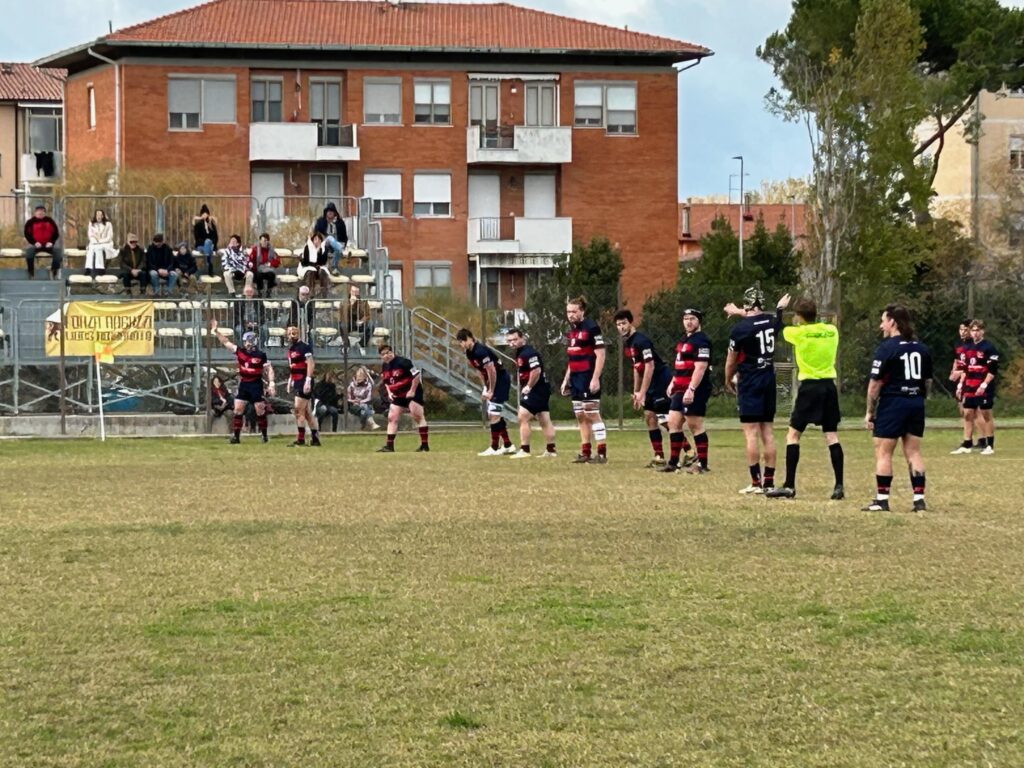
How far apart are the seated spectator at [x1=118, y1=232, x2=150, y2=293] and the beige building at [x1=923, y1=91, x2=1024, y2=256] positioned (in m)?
41.5

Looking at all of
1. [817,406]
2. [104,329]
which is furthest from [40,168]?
[817,406]

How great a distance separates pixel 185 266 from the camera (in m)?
39.5

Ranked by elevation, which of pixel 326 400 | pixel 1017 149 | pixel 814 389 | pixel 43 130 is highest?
pixel 43 130

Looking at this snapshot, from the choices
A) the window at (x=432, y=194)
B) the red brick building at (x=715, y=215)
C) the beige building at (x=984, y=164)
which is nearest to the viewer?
the window at (x=432, y=194)

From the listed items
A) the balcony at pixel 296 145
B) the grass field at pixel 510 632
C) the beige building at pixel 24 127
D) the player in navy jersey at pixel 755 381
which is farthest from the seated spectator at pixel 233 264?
the beige building at pixel 24 127

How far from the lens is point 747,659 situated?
30.6 ft

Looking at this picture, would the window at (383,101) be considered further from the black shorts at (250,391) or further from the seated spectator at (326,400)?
the black shorts at (250,391)

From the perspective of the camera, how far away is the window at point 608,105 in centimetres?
6681

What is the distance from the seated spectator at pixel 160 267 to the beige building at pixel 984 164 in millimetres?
41132

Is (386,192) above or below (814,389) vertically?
above

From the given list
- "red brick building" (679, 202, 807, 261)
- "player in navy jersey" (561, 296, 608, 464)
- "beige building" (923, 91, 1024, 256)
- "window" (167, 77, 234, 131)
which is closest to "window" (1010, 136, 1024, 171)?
"beige building" (923, 91, 1024, 256)

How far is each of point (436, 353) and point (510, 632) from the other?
29849 millimetres

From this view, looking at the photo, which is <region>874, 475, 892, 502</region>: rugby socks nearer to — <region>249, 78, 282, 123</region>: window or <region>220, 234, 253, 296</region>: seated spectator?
<region>220, 234, 253, 296</region>: seated spectator

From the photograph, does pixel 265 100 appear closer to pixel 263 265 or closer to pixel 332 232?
pixel 332 232
